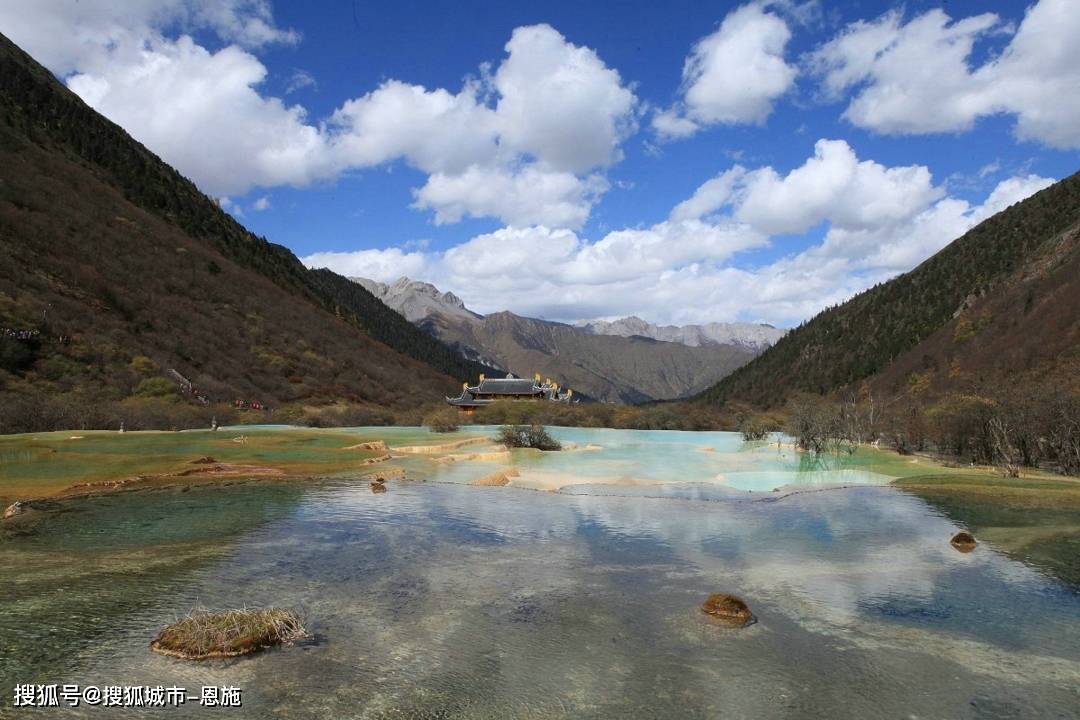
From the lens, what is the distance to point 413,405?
282 ft

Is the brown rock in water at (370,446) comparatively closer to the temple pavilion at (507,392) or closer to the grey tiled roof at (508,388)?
the temple pavilion at (507,392)

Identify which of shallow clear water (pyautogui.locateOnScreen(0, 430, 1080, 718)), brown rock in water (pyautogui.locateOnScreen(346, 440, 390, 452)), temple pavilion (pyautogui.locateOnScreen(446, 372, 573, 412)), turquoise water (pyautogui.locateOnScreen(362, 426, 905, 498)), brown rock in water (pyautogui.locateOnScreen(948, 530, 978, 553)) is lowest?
shallow clear water (pyautogui.locateOnScreen(0, 430, 1080, 718))

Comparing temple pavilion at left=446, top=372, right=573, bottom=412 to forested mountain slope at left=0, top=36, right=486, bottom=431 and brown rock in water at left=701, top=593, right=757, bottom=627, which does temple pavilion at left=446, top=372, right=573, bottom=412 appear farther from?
brown rock in water at left=701, top=593, right=757, bottom=627

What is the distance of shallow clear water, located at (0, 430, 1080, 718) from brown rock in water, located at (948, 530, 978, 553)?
0.38 m

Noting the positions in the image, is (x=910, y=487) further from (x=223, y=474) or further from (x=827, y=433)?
(x=223, y=474)

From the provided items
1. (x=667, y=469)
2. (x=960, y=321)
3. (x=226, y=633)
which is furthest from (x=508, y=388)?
(x=226, y=633)

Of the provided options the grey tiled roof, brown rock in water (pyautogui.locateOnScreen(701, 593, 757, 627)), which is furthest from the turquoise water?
the grey tiled roof

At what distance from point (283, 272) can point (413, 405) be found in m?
55.9

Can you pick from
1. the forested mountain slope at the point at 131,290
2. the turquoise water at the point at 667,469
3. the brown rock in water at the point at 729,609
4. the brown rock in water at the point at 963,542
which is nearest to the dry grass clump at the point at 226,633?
the brown rock in water at the point at 729,609

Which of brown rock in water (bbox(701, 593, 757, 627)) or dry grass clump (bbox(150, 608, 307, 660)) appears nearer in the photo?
dry grass clump (bbox(150, 608, 307, 660))

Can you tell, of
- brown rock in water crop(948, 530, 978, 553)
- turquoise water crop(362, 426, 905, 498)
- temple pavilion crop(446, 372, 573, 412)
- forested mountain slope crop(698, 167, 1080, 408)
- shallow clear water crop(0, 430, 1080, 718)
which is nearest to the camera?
shallow clear water crop(0, 430, 1080, 718)

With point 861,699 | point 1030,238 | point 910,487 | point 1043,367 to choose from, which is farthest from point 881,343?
point 861,699

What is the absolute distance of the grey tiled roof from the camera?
96.4 metres

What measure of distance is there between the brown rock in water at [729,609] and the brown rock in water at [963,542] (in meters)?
8.13
